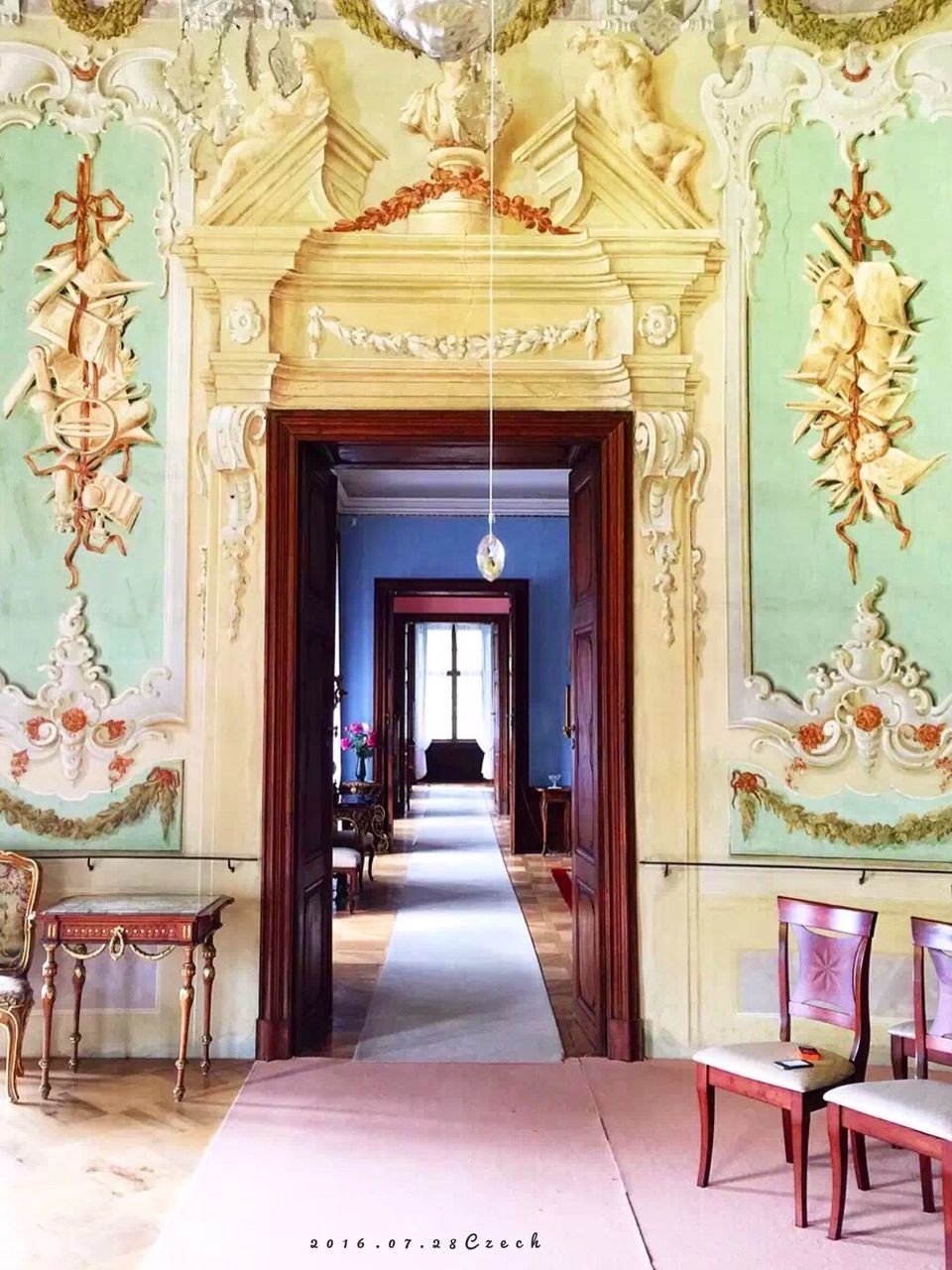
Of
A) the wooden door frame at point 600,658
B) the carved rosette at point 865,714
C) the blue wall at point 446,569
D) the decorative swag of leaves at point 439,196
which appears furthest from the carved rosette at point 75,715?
the blue wall at point 446,569

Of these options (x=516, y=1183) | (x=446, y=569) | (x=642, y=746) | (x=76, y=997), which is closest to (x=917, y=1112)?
(x=516, y=1183)

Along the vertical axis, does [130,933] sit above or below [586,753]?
below

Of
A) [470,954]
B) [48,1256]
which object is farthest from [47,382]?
[470,954]

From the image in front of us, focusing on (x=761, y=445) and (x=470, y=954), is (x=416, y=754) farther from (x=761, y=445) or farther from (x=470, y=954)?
(x=761, y=445)

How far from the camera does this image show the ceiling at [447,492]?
10.7 metres

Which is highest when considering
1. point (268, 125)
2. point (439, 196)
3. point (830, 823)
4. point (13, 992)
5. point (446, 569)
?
point (268, 125)

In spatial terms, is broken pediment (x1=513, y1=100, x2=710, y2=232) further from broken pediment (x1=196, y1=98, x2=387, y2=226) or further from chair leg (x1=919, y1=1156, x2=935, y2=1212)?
chair leg (x1=919, y1=1156, x2=935, y2=1212)

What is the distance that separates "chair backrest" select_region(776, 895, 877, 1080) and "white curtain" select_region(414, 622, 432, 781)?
16.5 metres

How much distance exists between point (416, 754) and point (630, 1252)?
17053mm

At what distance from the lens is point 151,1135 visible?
3.93 m

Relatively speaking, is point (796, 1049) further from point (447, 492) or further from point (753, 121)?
point (447, 492)

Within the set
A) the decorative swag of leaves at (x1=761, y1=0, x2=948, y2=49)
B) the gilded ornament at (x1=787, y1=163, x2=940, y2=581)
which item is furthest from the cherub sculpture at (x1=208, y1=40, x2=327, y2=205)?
the gilded ornament at (x1=787, y1=163, x2=940, y2=581)

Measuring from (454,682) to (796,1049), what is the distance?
57.0ft

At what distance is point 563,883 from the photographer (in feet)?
29.5
